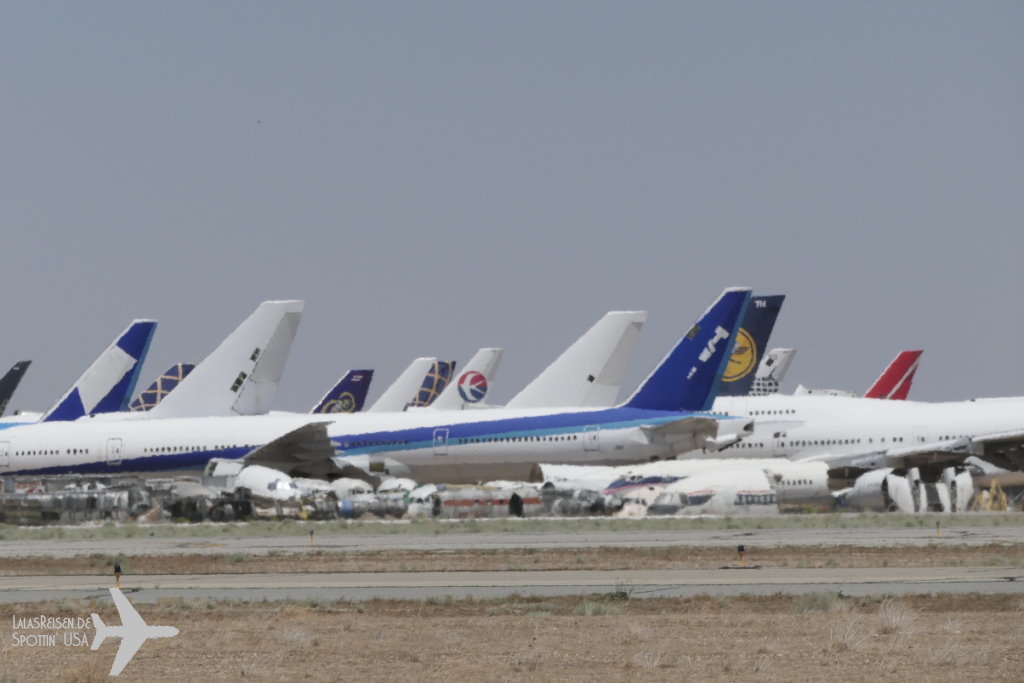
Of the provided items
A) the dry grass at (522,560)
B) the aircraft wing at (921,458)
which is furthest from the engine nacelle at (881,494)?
→ the dry grass at (522,560)

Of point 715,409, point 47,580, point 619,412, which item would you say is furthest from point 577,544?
point 715,409

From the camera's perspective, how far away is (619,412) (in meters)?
63.2

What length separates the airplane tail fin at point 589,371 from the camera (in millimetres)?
70750

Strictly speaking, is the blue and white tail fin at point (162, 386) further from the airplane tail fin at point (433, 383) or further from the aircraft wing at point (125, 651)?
the aircraft wing at point (125, 651)

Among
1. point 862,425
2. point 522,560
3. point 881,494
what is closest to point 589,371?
point 862,425

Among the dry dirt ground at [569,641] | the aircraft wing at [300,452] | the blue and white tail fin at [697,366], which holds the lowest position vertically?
the dry dirt ground at [569,641]

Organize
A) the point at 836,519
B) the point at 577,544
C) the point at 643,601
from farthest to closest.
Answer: the point at 836,519 < the point at 577,544 < the point at 643,601

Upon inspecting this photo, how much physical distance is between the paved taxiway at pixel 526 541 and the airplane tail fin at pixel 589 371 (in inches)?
959

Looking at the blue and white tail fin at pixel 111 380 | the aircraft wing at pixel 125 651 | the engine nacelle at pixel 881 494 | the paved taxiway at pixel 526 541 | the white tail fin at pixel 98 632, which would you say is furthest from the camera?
the blue and white tail fin at pixel 111 380

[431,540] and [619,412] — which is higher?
[619,412]

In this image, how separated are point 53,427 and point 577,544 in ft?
114

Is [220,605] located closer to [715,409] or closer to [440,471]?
[440,471]

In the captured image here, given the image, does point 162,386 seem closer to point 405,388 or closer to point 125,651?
point 405,388

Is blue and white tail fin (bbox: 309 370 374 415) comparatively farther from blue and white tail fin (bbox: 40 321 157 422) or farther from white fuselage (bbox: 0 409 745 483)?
white fuselage (bbox: 0 409 745 483)
